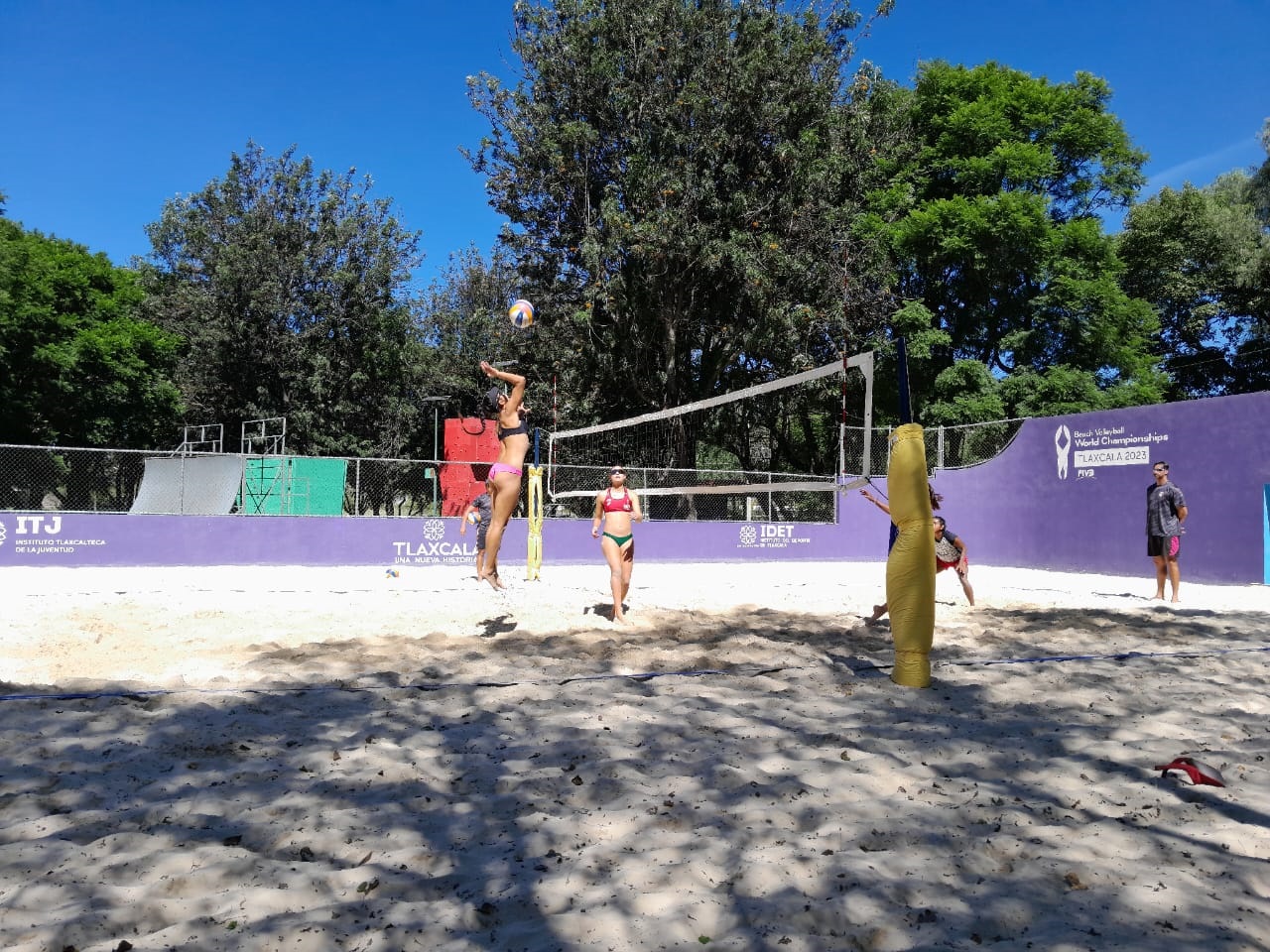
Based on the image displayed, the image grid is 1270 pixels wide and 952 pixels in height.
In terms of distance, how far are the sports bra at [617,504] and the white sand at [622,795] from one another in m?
1.89

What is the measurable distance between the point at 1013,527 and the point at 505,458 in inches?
506

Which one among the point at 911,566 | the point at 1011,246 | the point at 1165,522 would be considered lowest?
the point at 911,566

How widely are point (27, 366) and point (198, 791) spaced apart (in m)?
28.4

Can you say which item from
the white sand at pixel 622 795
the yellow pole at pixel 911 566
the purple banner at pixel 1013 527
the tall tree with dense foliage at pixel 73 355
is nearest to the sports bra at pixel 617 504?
the white sand at pixel 622 795

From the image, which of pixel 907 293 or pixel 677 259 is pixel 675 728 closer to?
pixel 677 259

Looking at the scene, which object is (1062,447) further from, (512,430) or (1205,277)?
(1205,277)

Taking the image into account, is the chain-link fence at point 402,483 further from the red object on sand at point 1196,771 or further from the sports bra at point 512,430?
the red object on sand at point 1196,771

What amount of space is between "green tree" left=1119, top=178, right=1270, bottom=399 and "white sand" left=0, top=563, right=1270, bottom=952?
86.6 ft

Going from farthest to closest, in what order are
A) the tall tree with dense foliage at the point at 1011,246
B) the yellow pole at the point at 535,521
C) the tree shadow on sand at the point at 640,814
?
the tall tree with dense foliage at the point at 1011,246 < the yellow pole at the point at 535,521 < the tree shadow on sand at the point at 640,814

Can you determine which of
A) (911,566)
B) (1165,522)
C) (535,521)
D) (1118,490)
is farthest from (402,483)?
(911,566)

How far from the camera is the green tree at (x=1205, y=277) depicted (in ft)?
89.7

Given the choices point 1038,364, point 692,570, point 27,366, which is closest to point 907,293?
point 1038,364

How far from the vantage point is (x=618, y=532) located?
814cm

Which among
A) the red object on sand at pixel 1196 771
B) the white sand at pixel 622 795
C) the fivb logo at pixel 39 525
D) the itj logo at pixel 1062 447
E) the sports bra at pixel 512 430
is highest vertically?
the itj logo at pixel 1062 447
